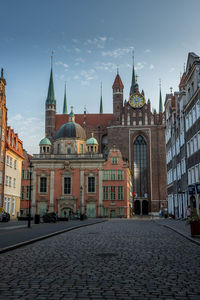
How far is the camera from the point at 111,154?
60.9 metres

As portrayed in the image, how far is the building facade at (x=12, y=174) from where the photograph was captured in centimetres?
4228

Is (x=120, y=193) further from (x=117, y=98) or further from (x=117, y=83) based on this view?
(x=117, y=83)

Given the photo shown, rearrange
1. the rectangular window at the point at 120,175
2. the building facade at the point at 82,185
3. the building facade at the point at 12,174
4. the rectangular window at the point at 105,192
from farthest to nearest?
the rectangular window at the point at 120,175, the rectangular window at the point at 105,192, the building facade at the point at 82,185, the building facade at the point at 12,174

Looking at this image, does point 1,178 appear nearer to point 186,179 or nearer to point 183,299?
point 186,179

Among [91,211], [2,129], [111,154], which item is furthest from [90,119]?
[2,129]

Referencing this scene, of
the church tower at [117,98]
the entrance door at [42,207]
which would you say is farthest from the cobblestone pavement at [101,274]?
the church tower at [117,98]

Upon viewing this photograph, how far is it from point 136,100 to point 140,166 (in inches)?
642

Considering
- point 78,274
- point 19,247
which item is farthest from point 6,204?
point 78,274

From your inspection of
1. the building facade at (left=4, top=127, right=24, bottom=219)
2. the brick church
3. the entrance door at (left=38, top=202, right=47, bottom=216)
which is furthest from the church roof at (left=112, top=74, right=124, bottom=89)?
the building facade at (left=4, top=127, right=24, bottom=219)

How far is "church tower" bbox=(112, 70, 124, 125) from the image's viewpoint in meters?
84.7

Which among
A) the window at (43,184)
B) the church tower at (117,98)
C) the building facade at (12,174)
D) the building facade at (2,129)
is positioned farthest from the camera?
the church tower at (117,98)

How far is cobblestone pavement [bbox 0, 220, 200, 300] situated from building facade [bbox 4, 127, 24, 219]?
106ft

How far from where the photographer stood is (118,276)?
7.00 m

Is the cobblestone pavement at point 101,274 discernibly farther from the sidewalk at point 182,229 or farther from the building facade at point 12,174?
the building facade at point 12,174
